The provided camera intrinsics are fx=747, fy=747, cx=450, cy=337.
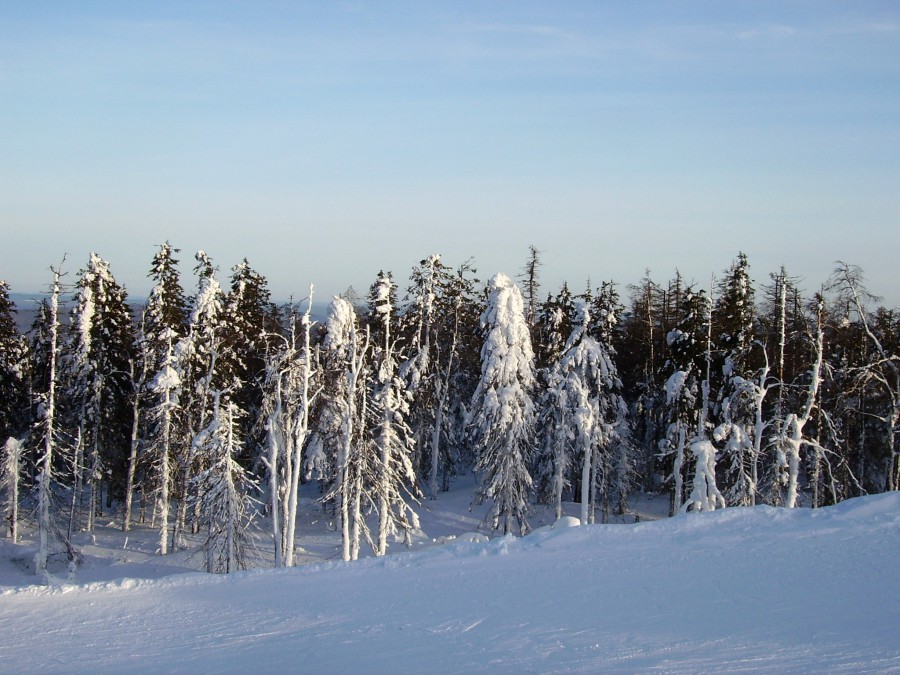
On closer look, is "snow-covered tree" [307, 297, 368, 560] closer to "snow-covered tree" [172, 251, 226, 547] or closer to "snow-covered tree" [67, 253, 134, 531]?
"snow-covered tree" [172, 251, 226, 547]

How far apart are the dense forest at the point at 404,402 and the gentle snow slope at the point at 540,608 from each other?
832 centimetres

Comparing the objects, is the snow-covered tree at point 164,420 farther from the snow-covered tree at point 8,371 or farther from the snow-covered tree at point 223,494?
the snow-covered tree at point 8,371

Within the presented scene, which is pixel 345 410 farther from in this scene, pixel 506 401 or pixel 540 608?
pixel 540 608

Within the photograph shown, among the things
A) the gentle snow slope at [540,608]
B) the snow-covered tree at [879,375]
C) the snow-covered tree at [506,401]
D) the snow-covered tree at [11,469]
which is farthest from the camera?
the snow-covered tree at [11,469]

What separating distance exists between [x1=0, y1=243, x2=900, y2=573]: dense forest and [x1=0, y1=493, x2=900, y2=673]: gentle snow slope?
832 cm

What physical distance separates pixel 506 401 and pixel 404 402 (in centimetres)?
447

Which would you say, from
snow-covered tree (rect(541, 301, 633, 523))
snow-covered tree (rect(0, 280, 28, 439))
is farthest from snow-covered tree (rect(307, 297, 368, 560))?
snow-covered tree (rect(0, 280, 28, 439))

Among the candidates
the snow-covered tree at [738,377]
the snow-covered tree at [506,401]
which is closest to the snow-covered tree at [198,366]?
the snow-covered tree at [506,401]

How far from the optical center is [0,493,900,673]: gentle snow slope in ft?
34.8

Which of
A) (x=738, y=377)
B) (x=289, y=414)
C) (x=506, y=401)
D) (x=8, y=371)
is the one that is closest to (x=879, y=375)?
(x=738, y=377)

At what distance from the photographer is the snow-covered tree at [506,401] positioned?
30859 millimetres

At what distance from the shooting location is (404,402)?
29.3 m

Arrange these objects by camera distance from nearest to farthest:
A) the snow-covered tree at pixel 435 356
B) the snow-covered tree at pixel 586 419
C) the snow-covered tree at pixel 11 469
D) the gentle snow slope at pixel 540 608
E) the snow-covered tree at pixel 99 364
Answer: the gentle snow slope at pixel 540 608, the snow-covered tree at pixel 11 469, the snow-covered tree at pixel 586 419, the snow-covered tree at pixel 99 364, the snow-covered tree at pixel 435 356

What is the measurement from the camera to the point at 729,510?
1791 cm
